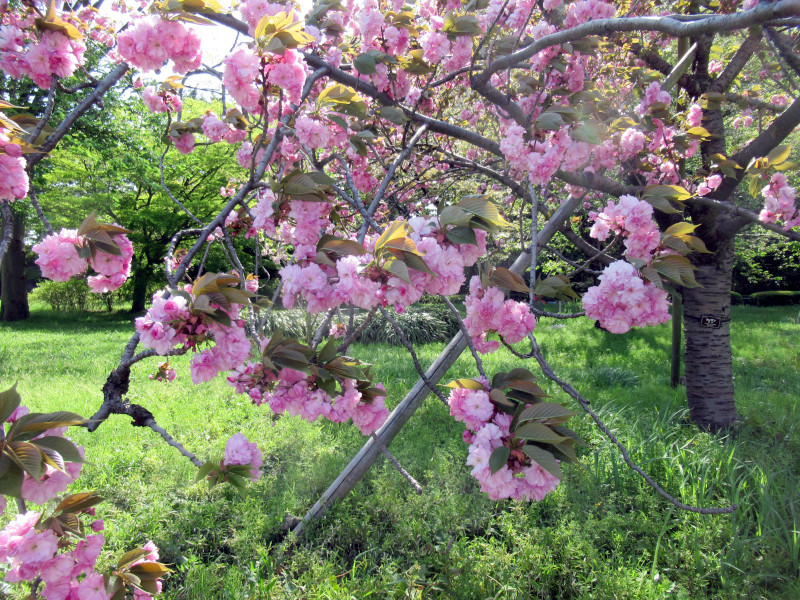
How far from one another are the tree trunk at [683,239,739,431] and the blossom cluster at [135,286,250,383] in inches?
139

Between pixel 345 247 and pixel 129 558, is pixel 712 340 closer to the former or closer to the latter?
pixel 345 247

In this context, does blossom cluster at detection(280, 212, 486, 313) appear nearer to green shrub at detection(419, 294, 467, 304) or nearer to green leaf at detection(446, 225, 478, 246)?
green leaf at detection(446, 225, 478, 246)

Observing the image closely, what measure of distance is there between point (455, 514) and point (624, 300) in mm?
1753

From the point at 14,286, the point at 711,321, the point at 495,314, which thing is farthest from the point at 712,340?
the point at 14,286

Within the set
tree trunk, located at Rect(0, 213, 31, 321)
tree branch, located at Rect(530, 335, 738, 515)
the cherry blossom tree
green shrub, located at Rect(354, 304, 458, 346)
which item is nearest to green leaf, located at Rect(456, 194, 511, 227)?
the cherry blossom tree

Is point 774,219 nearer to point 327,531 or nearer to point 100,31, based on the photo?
point 327,531

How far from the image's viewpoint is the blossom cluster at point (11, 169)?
3.34 feet

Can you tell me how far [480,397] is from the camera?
3.26 ft

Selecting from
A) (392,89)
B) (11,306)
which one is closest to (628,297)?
(392,89)

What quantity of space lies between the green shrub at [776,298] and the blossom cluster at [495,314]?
1386cm

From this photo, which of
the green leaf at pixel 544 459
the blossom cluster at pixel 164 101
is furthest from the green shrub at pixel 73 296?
the green leaf at pixel 544 459

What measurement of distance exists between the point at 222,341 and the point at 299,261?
27cm

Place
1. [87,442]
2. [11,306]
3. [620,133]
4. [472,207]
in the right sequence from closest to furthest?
[472,207]
[620,133]
[87,442]
[11,306]

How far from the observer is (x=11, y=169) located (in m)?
1.04
